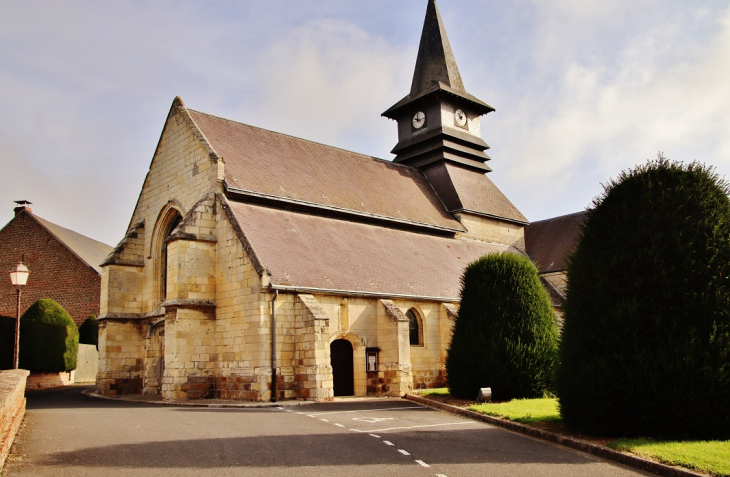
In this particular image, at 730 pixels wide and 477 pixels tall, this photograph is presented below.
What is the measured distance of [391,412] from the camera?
13477mm

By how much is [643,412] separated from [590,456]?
3.53 ft

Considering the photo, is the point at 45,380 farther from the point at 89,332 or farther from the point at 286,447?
the point at 286,447

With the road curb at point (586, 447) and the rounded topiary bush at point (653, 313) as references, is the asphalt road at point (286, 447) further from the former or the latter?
the rounded topiary bush at point (653, 313)

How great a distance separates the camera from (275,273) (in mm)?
17375

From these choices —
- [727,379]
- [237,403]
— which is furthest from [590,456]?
[237,403]

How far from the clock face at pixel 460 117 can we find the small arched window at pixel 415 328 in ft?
43.1

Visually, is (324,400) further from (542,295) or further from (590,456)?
(590,456)

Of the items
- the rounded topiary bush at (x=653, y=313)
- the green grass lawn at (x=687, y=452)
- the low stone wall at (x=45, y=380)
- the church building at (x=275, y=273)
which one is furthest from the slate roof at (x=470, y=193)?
the green grass lawn at (x=687, y=452)

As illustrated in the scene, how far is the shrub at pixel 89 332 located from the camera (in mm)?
29703

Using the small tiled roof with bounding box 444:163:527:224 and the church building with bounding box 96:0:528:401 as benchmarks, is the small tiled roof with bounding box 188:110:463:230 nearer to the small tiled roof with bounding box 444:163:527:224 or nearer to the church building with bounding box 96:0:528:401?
the church building with bounding box 96:0:528:401

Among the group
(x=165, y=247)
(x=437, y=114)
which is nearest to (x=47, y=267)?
(x=165, y=247)

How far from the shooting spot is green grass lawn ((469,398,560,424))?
37.0 ft

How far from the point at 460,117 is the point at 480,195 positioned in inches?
164

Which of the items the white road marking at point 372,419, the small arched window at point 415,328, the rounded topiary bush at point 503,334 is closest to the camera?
the white road marking at point 372,419
